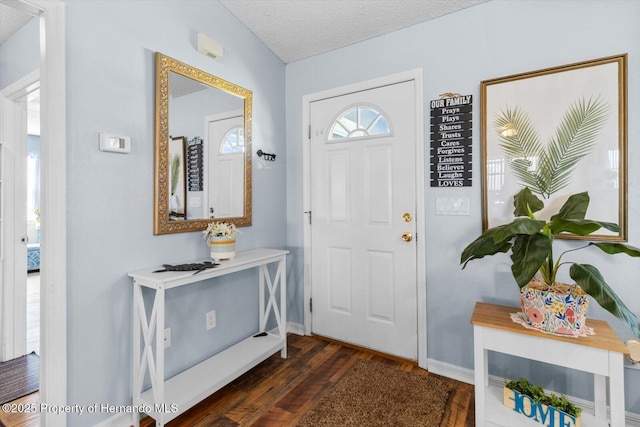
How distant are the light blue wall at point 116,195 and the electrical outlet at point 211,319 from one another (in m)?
0.04

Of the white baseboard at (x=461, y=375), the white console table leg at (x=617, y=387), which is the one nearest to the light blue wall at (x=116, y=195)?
the white baseboard at (x=461, y=375)

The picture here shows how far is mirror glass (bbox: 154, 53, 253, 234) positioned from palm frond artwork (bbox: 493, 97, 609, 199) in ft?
5.87

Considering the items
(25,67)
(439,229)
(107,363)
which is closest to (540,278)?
(439,229)

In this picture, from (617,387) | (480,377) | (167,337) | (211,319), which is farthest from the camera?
(211,319)

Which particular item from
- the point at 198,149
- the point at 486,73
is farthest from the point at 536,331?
the point at 198,149

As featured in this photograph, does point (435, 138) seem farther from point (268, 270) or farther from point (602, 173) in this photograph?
point (268, 270)

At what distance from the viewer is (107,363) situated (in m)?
1.60

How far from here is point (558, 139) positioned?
174cm

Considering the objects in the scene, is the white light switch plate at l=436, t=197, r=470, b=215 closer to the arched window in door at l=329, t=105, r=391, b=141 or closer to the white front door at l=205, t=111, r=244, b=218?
the arched window in door at l=329, t=105, r=391, b=141

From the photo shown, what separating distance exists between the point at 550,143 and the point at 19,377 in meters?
3.70

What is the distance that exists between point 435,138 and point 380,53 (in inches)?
32.2

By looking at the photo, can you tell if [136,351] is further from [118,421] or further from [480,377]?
[480,377]

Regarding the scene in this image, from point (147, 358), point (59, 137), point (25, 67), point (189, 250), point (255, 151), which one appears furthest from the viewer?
point (255, 151)

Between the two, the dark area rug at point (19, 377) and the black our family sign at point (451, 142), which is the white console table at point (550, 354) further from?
the dark area rug at point (19, 377)
